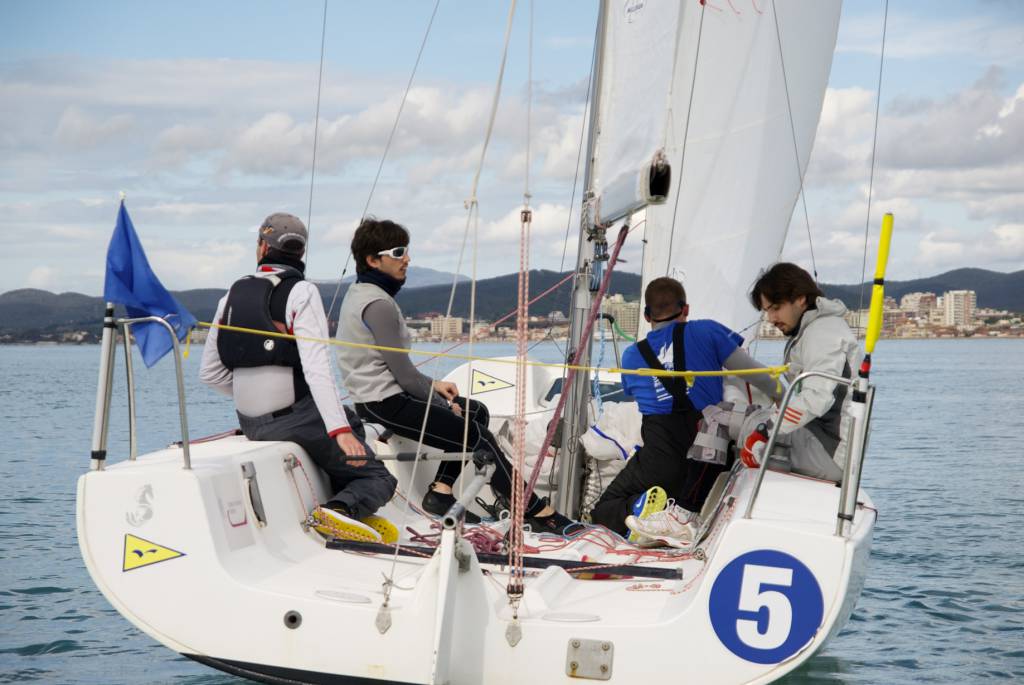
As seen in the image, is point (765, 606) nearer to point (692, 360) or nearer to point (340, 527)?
point (692, 360)

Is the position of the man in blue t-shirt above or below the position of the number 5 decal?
above

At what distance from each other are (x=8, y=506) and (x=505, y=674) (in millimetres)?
9691

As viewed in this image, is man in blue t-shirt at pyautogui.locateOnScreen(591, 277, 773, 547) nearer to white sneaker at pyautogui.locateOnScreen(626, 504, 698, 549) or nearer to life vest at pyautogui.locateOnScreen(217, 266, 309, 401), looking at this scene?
white sneaker at pyautogui.locateOnScreen(626, 504, 698, 549)

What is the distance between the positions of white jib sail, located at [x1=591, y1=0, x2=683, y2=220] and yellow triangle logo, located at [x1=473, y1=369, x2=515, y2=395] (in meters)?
2.90

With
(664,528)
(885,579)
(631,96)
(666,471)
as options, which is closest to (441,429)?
(666,471)

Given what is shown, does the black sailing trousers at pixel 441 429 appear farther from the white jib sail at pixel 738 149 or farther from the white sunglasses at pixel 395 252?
the white jib sail at pixel 738 149

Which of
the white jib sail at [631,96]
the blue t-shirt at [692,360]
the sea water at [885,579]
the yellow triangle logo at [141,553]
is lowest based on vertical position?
the sea water at [885,579]

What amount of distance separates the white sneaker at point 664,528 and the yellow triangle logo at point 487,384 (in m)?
3.44

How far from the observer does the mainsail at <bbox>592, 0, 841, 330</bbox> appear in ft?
25.6

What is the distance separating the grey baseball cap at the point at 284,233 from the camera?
438 cm

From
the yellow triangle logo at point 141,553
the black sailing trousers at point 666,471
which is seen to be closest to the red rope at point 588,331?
the black sailing trousers at point 666,471

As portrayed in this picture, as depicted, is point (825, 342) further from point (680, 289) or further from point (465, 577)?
point (465, 577)

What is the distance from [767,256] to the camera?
8039 mm

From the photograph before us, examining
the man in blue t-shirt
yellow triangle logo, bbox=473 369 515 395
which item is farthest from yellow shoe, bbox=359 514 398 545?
yellow triangle logo, bbox=473 369 515 395
